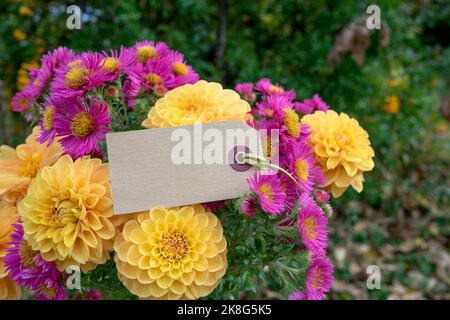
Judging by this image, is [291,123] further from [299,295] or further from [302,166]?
[299,295]

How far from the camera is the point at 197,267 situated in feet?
2.48

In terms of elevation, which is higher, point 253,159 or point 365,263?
point 253,159

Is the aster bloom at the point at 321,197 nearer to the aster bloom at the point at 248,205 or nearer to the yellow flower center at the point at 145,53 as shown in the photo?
the aster bloom at the point at 248,205

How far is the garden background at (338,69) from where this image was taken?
1979 mm

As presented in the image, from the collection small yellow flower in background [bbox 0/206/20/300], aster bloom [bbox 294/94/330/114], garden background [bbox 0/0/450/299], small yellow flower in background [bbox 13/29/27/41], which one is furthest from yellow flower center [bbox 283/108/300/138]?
small yellow flower in background [bbox 13/29/27/41]

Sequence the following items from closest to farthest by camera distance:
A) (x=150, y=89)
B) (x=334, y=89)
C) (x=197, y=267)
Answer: (x=197, y=267), (x=150, y=89), (x=334, y=89)

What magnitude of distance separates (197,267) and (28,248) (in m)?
0.31

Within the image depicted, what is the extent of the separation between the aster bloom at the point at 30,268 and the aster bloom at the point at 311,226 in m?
0.44

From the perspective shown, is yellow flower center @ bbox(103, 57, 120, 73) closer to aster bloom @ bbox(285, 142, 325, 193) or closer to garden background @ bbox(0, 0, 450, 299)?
aster bloom @ bbox(285, 142, 325, 193)

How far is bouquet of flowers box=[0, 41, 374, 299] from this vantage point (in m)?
0.75

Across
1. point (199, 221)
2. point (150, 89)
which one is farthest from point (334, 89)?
point (199, 221)
